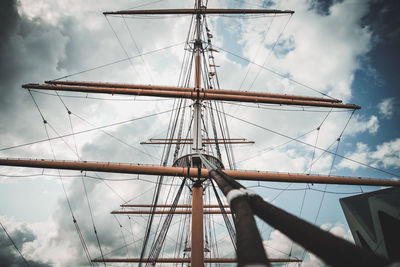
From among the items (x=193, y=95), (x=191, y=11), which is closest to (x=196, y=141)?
(x=193, y=95)

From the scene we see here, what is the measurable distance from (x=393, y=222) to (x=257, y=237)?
17.4 ft

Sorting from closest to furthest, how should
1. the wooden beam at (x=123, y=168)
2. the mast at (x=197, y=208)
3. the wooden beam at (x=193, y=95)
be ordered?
the mast at (x=197, y=208) → the wooden beam at (x=123, y=168) → the wooden beam at (x=193, y=95)

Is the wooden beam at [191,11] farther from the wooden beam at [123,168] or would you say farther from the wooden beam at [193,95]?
the wooden beam at [123,168]

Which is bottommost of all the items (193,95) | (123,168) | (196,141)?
(123,168)

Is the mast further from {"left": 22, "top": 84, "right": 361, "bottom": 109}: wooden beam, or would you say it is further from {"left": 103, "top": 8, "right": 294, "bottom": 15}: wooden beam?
{"left": 103, "top": 8, "right": 294, "bottom": 15}: wooden beam

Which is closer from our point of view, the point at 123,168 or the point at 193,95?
the point at 123,168

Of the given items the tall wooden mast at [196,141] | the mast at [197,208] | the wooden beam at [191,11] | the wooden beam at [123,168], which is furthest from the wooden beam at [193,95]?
the wooden beam at [191,11]

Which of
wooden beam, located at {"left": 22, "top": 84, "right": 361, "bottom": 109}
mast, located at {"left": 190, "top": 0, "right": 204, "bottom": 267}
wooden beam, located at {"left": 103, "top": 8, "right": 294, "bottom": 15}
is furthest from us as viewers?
wooden beam, located at {"left": 103, "top": 8, "right": 294, "bottom": 15}

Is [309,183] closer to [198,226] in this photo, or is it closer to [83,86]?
[198,226]

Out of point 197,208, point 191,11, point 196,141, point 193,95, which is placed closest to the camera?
point 197,208

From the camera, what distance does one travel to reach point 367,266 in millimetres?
563

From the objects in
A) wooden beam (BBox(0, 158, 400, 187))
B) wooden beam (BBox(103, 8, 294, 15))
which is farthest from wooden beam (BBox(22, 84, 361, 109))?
wooden beam (BBox(103, 8, 294, 15))

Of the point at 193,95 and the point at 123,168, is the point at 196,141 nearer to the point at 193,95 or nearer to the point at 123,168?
the point at 193,95

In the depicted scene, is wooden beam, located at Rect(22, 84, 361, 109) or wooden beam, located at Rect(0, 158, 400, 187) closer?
wooden beam, located at Rect(0, 158, 400, 187)
